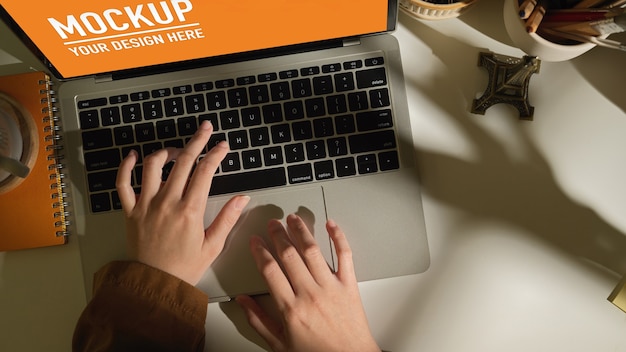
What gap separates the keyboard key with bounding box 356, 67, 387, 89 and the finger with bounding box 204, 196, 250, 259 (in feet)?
0.70

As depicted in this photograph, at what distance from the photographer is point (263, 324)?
0.58 metres

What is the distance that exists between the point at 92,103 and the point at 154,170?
14cm

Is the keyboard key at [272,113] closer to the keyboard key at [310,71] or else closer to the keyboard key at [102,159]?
the keyboard key at [310,71]

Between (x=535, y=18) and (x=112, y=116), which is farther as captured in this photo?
(x=112, y=116)

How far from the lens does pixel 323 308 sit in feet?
1.90

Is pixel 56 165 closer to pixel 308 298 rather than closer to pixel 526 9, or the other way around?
pixel 308 298

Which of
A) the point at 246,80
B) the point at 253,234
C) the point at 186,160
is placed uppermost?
the point at 246,80

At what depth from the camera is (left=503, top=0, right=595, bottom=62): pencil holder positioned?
52 centimetres

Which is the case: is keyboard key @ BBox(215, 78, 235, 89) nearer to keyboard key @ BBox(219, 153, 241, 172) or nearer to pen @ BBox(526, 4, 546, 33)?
keyboard key @ BBox(219, 153, 241, 172)

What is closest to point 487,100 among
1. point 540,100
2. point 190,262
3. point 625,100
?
point 540,100

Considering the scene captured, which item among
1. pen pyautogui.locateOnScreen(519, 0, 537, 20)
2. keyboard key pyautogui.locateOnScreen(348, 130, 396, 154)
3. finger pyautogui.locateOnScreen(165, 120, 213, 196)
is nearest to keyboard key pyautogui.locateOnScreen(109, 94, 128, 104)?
finger pyautogui.locateOnScreen(165, 120, 213, 196)

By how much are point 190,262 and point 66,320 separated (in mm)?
203

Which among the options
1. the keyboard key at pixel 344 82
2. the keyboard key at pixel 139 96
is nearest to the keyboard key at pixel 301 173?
the keyboard key at pixel 344 82

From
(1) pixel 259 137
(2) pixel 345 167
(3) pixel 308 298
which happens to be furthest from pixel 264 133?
(3) pixel 308 298
